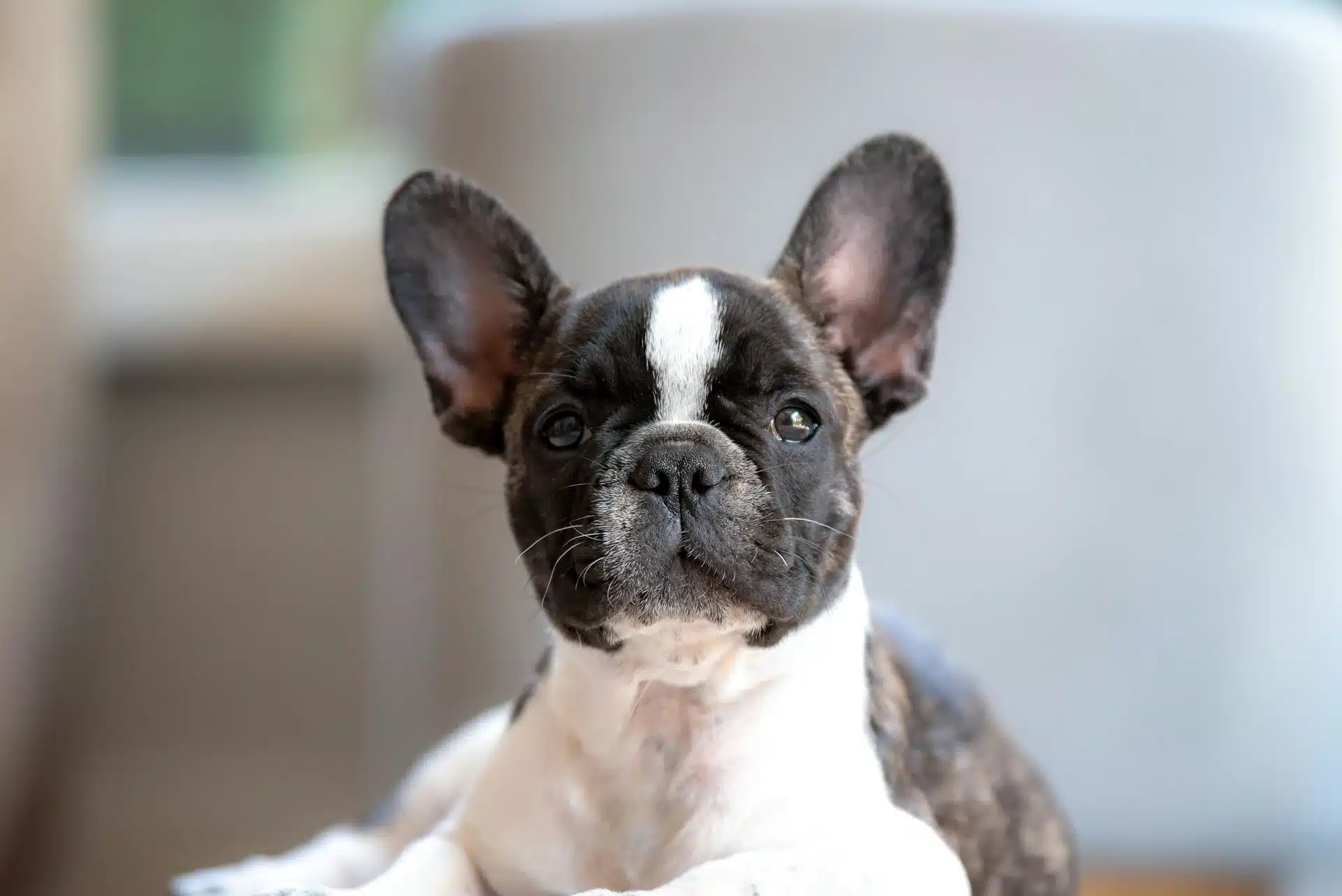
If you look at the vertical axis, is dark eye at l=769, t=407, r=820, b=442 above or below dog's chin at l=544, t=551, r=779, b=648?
above

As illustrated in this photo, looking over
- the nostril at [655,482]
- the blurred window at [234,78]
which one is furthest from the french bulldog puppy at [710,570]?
the blurred window at [234,78]

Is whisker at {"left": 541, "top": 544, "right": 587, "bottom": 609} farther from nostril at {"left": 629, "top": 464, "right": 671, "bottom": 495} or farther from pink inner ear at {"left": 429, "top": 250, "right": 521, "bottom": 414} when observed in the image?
pink inner ear at {"left": 429, "top": 250, "right": 521, "bottom": 414}

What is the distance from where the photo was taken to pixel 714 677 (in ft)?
4.36

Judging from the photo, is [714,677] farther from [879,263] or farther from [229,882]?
[229,882]

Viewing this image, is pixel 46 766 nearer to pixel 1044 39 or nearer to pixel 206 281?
pixel 206 281

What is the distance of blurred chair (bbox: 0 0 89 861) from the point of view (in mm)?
3137

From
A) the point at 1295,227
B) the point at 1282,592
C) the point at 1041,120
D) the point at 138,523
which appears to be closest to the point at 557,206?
the point at 1041,120

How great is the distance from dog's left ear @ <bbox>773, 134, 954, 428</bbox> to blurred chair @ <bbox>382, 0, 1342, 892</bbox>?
1.26 meters

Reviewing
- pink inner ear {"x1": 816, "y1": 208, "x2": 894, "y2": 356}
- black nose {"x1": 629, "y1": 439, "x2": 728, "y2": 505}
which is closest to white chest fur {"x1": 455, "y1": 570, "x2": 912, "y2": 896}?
black nose {"x1": 629, "y1": 439, "x2": 728, "y2": 505}

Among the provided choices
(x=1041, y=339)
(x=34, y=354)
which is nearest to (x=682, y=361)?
(x=1041, y=339)

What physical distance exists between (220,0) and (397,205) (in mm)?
3219

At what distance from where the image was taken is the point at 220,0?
432cm

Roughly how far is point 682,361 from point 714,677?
0.26 meters

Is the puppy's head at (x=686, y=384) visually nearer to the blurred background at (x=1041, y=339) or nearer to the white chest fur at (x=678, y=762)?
the white chest fur at (x=678, y=762)
